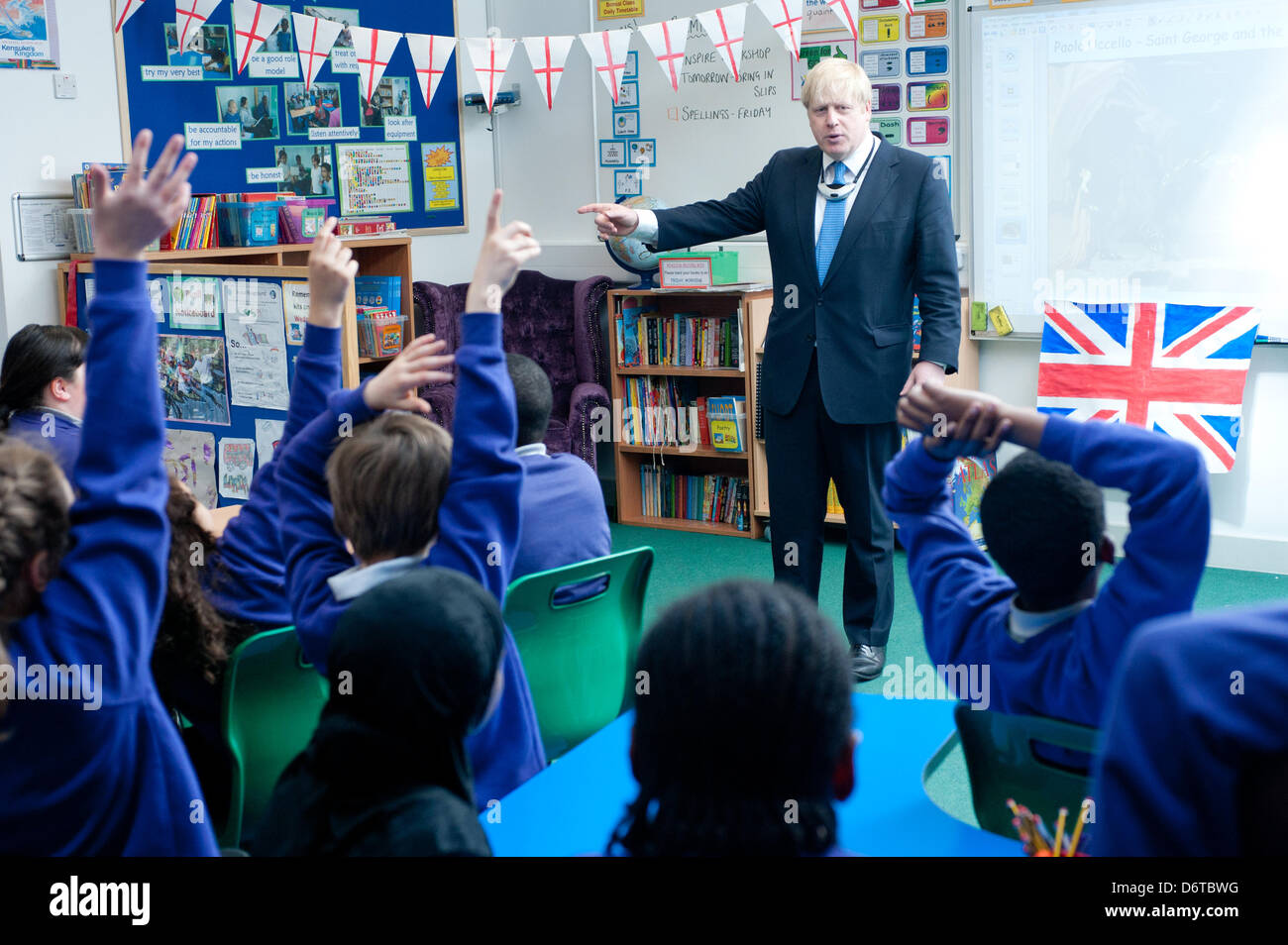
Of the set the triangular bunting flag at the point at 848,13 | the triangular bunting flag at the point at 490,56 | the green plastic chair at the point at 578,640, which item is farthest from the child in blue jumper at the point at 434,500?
the triangular bunting flag at the point at 490,56

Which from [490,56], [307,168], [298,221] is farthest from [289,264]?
[490,56]

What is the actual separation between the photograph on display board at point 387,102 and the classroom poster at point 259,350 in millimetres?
2057

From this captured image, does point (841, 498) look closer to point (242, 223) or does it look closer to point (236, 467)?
point (236, 467)

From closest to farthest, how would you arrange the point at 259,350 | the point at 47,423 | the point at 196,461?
the point at 47,423
the point at 259,350
the point at 196,461

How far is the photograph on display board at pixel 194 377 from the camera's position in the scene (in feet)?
12.8

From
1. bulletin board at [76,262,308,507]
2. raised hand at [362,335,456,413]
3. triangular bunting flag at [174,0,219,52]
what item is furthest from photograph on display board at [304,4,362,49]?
raised hand at [362,335,456,413]

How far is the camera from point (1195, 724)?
598 mm

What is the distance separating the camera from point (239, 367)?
152 inches

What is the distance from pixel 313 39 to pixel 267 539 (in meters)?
3.74

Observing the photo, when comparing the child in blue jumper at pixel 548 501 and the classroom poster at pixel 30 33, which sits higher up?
the classroom poster at pixel 30 33

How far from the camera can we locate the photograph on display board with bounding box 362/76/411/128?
5621 mm

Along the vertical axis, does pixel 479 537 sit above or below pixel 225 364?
below

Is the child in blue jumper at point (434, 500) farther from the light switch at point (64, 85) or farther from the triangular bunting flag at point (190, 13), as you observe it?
the triangular bunting flag at point (190, 13)
